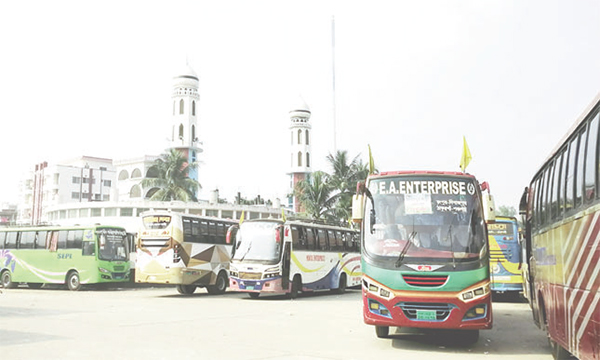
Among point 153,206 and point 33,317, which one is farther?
point 153,206

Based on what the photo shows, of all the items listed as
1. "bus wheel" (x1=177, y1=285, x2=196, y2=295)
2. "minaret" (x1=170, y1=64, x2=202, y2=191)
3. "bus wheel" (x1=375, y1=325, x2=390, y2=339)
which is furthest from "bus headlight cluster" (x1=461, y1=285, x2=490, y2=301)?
"minaret" (x1=170, y1=64, x2=202, y2=191)

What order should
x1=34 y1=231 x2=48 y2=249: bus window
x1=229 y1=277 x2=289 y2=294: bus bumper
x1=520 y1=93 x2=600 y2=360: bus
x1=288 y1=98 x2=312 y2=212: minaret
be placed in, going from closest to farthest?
x1=520 y1=93 x2=600 y2=360: bus
x1=229 y1=277 x2=289 y2=294: bus bumper
x1=34 y1=231 x2=48 y2=249: bus window
x1=288 y1=98 x2=312 y2=212: minaret

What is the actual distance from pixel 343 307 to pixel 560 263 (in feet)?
36.0

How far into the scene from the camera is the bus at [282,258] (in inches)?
776

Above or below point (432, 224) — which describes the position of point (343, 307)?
below

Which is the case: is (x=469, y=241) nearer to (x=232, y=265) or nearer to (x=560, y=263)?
(x=560, y=263)

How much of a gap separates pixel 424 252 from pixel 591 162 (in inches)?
156

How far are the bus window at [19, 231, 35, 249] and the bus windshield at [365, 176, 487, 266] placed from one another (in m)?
21.7

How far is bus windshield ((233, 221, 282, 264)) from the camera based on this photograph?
1992 cm

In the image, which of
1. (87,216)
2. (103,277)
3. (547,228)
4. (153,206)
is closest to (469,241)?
(547,228)

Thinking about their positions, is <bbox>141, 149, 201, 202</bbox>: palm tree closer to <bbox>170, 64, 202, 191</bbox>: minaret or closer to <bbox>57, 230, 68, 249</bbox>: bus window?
<bbox>57, 230, 68, 249</bbox>: bus window

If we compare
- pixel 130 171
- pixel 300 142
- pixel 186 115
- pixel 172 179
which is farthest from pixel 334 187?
pixel 130 171

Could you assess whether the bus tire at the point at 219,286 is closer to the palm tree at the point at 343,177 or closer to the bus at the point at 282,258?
the bus at the point at 282,258

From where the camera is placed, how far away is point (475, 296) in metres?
8.80
